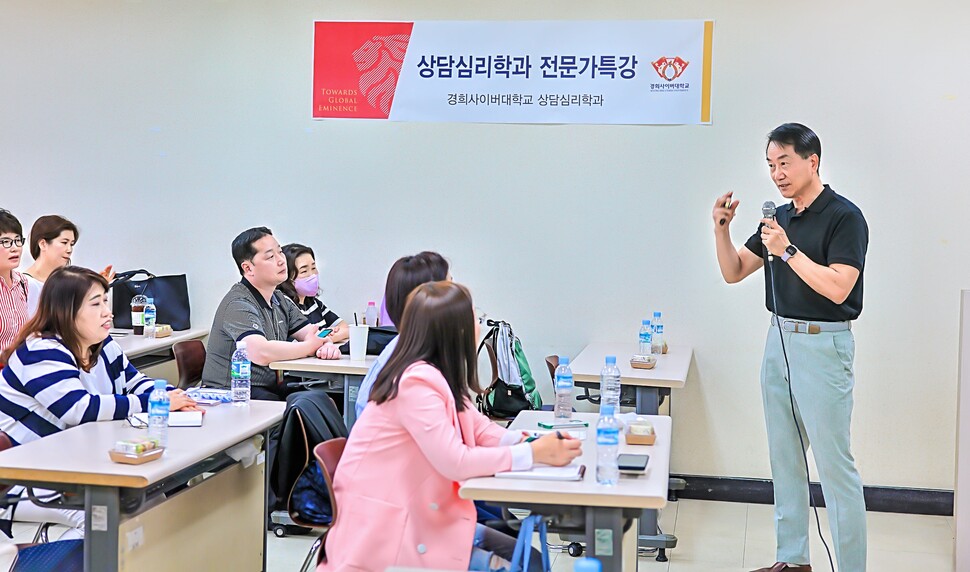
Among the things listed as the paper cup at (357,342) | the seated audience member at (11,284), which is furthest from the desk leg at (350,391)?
the seated audience member at (11,284)

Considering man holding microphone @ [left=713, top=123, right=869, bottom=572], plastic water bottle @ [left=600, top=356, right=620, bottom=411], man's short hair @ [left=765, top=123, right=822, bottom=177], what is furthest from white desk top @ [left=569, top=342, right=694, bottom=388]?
man's short hair @ [left=765, top=123, right=822, bottom=177]

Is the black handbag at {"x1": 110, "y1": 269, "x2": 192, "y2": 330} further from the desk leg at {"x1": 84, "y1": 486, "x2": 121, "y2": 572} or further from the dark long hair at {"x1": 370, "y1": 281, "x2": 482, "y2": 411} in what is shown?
the dark long hair at {"x1": 370, "y1": 281, "x2": 482, "y2": 411}

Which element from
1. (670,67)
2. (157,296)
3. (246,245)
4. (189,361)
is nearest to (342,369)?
(246,245)

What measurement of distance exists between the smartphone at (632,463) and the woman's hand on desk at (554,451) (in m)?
0.12

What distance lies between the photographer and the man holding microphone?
3.46 meters

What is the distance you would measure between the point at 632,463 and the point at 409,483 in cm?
61

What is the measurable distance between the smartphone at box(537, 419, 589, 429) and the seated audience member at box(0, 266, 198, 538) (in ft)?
3.97

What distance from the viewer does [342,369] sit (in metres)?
4.42

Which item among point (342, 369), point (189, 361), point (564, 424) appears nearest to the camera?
point (564, 424)

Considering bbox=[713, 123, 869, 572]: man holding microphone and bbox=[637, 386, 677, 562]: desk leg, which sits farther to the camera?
bbox=[637, 386, 677, 562]: desk leg

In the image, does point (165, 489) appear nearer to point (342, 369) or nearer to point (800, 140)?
point (342, 369)

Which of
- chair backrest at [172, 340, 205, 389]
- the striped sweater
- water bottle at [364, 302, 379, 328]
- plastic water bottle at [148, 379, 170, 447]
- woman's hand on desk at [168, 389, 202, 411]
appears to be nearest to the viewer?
plastic water bottle at [148, 379, 170, 447]

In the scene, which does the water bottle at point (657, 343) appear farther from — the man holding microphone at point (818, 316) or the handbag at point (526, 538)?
the handbag at point (526, 538)

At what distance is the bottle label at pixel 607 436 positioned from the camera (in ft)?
8.20
